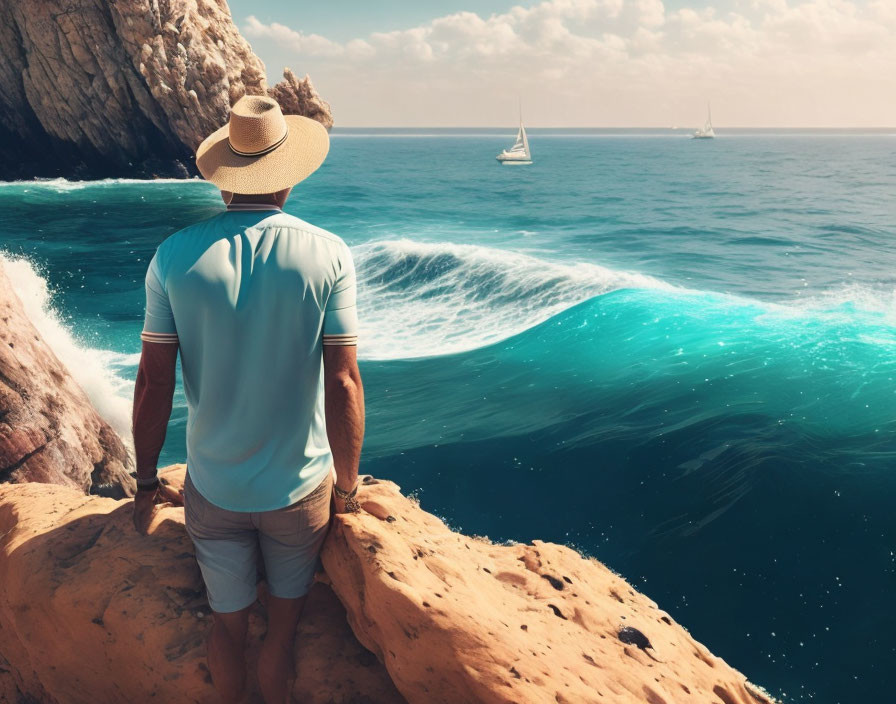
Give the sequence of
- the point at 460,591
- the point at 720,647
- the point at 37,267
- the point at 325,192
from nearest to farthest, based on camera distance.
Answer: the point at 460,591, the point at 720,647, the point at 37,267, the point at 325,192

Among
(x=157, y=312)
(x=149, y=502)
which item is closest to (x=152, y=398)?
(x=157, y=312)

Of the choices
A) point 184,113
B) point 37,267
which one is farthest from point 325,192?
point 37,267

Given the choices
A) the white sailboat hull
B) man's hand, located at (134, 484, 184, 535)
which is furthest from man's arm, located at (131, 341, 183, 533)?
the white sailboat hull

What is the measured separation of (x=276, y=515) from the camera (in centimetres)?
204

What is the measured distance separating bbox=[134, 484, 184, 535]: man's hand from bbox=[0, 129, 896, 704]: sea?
3955 mm

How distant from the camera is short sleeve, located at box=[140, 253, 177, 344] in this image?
187 centimetres

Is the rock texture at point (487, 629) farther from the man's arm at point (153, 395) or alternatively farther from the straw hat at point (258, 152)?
the straw hat at point (258, 152)

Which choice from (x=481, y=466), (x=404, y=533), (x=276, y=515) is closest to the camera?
(x=276, y=515)

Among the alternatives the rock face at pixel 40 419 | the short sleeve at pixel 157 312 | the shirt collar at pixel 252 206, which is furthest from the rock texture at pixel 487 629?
the rock face at pixel 40 419

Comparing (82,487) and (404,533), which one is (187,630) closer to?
(404,533)

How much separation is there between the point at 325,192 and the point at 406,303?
32233 millimetres

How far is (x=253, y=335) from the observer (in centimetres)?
186

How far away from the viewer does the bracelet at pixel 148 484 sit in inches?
96.7

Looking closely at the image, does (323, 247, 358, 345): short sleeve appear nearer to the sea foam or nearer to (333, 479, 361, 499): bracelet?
(333, 479, 361, 499): bracelet
